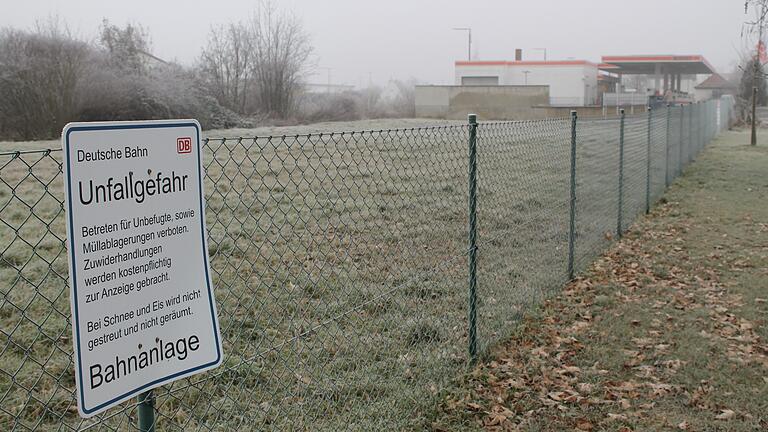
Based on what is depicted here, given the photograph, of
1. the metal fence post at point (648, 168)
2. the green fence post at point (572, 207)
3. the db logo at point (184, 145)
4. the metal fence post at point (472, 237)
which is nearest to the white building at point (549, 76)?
the metal fence post at point (648, 168)

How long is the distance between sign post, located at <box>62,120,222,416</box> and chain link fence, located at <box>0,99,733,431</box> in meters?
0.22

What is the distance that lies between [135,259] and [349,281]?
398cm

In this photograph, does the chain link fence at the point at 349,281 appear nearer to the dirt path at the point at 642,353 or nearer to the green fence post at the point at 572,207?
the green fence post at the point at 572,207

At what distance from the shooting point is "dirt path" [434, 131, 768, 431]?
427 cm

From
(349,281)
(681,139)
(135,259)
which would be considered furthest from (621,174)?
(681,139)

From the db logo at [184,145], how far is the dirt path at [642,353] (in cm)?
253

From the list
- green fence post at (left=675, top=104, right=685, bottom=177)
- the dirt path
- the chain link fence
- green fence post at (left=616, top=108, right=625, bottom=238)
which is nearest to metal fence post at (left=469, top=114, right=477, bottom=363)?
the chain link fence

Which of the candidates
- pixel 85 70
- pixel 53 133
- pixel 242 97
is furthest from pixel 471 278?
pixel 242 97

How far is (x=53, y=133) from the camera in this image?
74.1 feet

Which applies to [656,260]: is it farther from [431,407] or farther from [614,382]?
[431,407]

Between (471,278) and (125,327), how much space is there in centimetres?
314

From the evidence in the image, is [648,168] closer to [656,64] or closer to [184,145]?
[184,145]

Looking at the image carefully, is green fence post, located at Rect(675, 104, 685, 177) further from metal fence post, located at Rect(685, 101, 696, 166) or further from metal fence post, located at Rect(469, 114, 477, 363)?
metal fence post, located at Rect(469, 114, 477, 363)

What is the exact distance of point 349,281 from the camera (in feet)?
19.3
